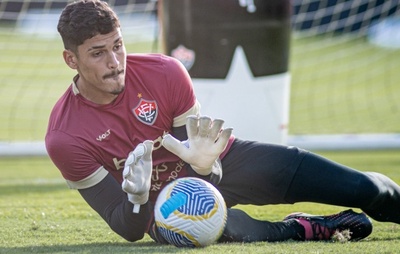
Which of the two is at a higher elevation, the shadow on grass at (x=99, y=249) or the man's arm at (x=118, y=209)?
the man's arm at (x=118, y=209)

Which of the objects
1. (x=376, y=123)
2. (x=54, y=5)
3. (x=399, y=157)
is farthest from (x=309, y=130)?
(x=54, y=5)

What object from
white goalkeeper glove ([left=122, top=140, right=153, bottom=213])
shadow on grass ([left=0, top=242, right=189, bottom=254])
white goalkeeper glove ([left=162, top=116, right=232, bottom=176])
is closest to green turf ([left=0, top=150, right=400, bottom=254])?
shadow on grass ([left=0, top=242, right=189, bottom=254])

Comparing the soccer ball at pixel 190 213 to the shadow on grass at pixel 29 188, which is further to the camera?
the shadow on grass at pixel 29 188

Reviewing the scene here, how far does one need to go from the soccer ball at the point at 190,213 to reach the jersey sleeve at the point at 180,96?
16.7 inches

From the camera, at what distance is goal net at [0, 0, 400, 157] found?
31.5ft

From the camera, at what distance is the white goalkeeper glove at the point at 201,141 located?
389cm

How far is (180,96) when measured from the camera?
4367 mm

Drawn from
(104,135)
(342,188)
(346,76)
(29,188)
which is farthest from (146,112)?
(346,76)

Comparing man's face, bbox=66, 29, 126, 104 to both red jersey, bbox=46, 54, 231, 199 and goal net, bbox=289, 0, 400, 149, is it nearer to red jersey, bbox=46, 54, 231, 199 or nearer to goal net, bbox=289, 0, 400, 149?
A: red jersey, bbox=46, 54, 231, 199

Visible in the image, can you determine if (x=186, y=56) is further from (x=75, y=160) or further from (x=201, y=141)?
(x=201, y=141)

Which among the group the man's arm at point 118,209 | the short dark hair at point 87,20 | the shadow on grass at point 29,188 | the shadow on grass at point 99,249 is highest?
the short dark hair at point 87,20

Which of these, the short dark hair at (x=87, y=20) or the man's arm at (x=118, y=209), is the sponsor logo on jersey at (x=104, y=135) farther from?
the short dark hair at (x=87, y=20)

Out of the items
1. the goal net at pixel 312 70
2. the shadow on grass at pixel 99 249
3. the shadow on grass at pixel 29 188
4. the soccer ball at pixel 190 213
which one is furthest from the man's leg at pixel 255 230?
the goal net at pixel 312 70

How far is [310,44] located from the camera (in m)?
16.8
